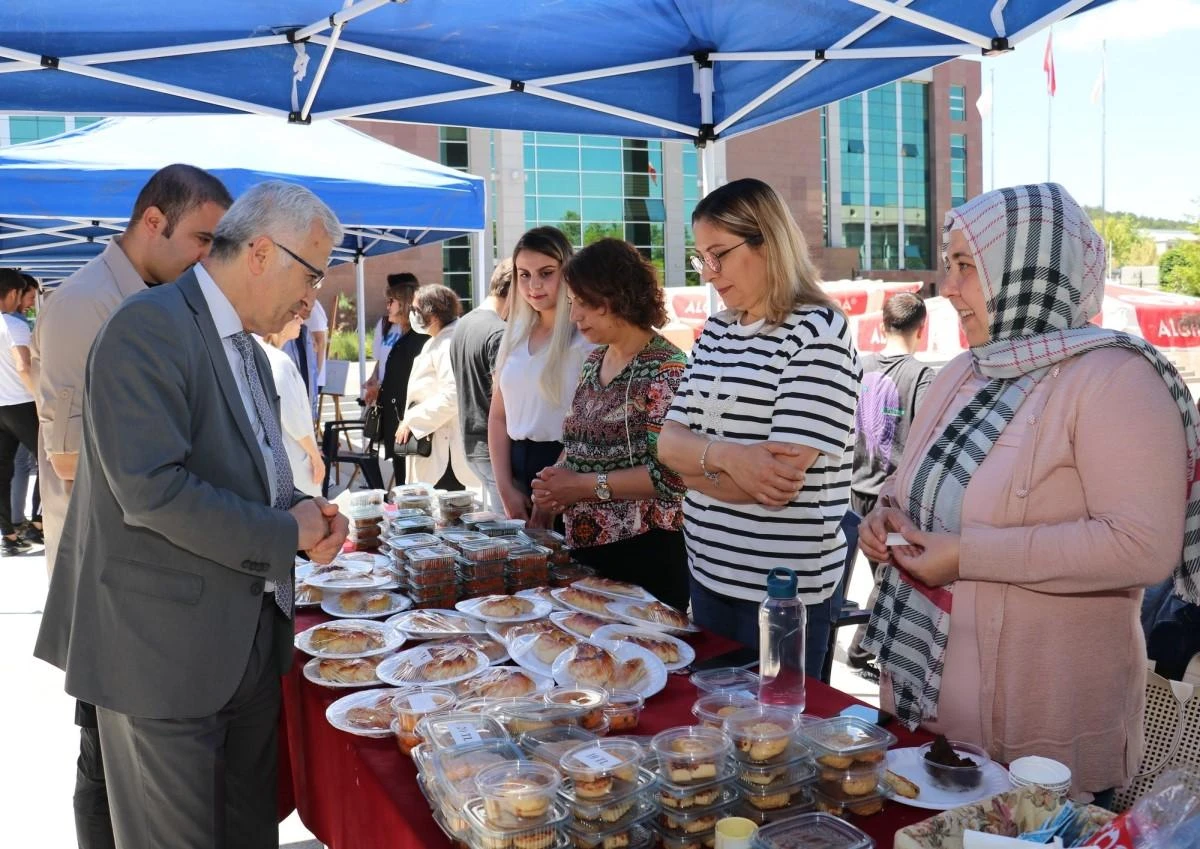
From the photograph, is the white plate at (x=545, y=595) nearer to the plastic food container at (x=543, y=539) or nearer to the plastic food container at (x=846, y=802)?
the plastic food container at (x=543, y=539)

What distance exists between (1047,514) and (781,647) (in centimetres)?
49

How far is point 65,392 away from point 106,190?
3373 mm

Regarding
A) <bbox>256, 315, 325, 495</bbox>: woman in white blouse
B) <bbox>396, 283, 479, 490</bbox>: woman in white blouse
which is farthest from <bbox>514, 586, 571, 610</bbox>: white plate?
<bbox>396, 283, 479, 490</bbox>: woman in white blouse

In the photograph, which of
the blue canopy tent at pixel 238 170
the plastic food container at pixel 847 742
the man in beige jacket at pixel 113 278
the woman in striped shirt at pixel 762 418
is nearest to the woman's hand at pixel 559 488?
the woman in striped shirt at pixel 762 418

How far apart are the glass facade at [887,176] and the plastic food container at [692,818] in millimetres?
47029

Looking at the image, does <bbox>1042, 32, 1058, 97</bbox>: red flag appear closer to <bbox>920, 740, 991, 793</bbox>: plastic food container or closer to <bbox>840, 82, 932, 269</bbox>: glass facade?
<bbox>840, 82, 932, 269</bbox>: glass facade

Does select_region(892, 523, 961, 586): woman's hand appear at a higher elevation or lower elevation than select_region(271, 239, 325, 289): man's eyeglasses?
lower

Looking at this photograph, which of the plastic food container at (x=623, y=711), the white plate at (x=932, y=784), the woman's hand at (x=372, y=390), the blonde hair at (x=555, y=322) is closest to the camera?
the white plate at (x=932, y=784)

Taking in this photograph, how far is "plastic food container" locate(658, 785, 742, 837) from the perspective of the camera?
1.21 m

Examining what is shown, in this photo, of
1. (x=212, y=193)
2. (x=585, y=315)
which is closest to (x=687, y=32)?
(x=585, y=315)

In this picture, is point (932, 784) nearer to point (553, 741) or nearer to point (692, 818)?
point (692, 818)

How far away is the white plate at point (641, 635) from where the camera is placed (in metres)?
1.90

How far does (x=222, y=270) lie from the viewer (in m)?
1.81

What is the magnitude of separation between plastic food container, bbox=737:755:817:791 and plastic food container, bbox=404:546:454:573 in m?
1.25
